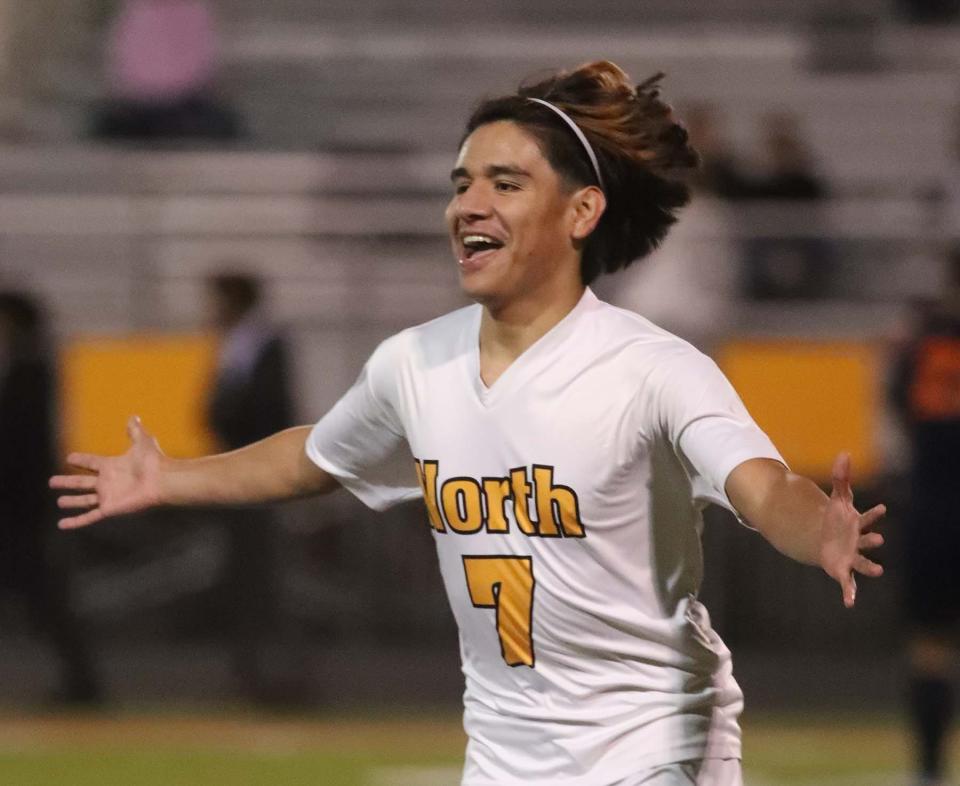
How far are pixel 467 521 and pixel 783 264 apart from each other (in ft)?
25.5

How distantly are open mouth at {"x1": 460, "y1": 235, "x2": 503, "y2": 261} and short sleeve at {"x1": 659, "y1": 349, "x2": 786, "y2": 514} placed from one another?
0.46m

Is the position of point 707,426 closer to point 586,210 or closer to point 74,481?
point 586,210

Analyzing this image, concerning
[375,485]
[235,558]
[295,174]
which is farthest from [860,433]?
[375,485]

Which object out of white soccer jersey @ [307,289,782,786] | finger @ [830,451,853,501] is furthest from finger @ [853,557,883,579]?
white soccer jersey @ [307,289,782,786]

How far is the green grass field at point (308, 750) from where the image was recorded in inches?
358

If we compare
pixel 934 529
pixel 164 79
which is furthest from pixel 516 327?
pixel 164 79

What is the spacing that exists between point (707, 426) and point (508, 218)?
65 cm

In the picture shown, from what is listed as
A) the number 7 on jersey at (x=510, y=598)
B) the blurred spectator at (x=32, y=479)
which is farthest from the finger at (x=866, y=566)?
the blurred spectator at (x=32, y=479)

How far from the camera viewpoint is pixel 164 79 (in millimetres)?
13992

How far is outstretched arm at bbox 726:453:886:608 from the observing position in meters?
3.66

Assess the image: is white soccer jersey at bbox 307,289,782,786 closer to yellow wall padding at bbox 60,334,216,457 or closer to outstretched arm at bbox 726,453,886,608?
outstretched arm at bbox 726,453,886,608

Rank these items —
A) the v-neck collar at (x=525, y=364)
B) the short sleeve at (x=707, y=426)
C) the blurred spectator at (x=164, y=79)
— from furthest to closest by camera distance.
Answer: the blurred spectator at (x=164, y=79)
the v-neck collar at (x=525, y=364)
the short sleeve at (x=707, y=426)

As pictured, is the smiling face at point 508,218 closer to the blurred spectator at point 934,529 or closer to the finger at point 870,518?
the finger at point 870,518

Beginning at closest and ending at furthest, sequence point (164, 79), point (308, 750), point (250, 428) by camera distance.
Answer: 1. point (308, 750)
2. point (250, 428)
3. point (164, 79)
